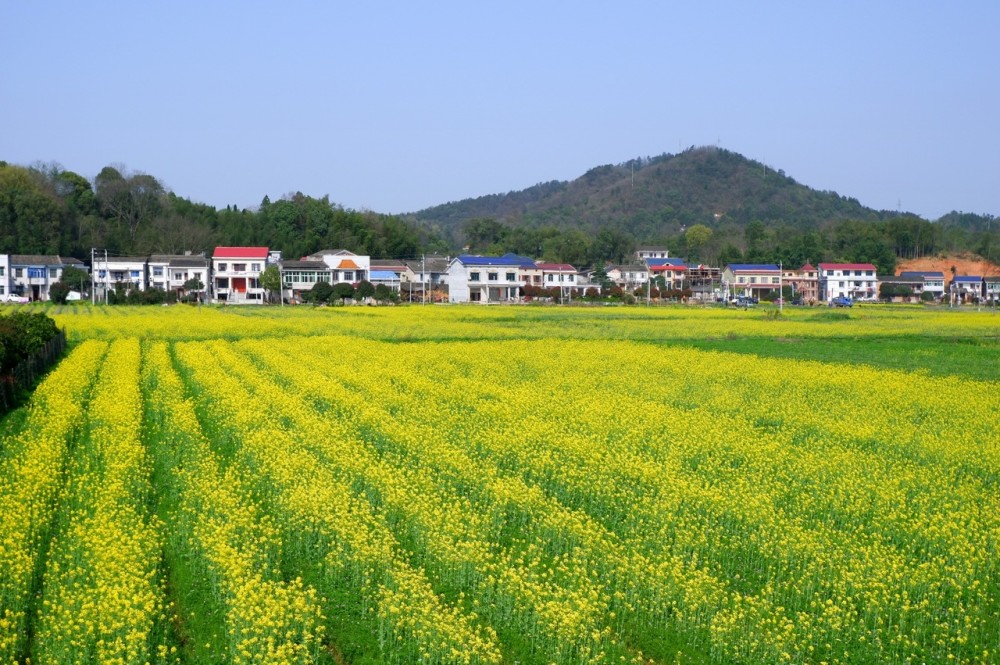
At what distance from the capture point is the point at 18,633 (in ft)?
25.7

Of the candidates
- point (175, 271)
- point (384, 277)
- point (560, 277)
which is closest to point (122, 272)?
point (175, 271)

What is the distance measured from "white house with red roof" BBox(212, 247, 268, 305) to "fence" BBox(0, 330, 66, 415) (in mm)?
61050

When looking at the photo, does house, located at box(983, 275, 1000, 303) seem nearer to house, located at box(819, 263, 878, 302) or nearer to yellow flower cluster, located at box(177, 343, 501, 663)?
house, located at box(819, 263, 878, 302)

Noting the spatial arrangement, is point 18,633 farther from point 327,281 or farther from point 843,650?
point 327,281

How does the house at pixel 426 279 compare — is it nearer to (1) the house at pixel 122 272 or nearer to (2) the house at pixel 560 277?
(2) the house at pixel 560 277

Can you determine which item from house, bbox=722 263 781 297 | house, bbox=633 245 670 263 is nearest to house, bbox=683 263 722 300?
house, bbox=633 245 670 263

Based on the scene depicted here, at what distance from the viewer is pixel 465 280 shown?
312ft

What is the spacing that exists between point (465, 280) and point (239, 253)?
2337 cm

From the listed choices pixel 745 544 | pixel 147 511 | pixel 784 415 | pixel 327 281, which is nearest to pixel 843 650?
pixel 745 544

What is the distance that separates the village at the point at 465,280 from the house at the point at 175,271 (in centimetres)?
10

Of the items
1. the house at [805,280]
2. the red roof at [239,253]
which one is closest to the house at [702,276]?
the house at [805,280]

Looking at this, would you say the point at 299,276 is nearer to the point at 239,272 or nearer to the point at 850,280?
the point at 239,272

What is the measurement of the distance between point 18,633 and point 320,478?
197 inches

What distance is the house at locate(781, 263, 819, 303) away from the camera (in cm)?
10544
